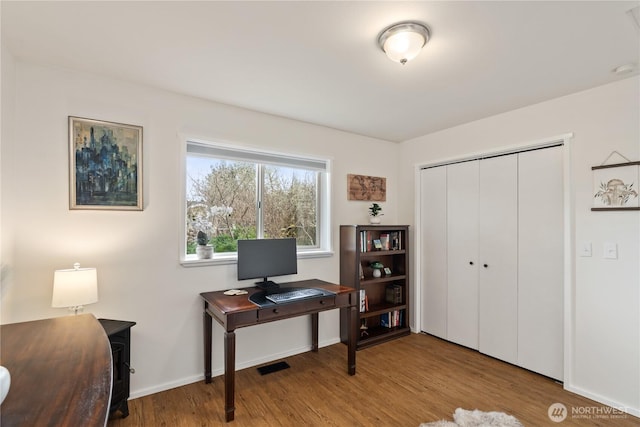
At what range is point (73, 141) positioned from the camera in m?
2.21

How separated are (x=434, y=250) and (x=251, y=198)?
224 cm

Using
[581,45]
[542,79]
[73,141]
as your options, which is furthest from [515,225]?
[73,141]

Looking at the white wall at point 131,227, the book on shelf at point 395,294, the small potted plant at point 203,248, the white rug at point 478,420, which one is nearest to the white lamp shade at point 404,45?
the white wall at point 131,227

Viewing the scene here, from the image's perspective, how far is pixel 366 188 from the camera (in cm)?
382

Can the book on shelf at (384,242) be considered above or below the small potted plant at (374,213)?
below

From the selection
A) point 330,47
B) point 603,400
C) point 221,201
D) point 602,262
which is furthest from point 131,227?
point 603,400

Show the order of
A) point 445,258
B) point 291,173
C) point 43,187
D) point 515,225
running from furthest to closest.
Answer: point 445,258
point 291,173
point 515,225
point 43,187

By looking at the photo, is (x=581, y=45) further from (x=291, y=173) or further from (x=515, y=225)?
(x=291, y=173)

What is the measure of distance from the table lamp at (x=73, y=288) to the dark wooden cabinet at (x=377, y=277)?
231 centimetres

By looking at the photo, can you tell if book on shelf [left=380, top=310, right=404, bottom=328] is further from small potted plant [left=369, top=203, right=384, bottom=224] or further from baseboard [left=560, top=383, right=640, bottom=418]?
baseboard [left=560, top=383, right=640, bottom=418]

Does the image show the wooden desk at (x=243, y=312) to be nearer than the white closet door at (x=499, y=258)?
Yes

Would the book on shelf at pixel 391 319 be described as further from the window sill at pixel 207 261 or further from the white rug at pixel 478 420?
the window sill at pixel 207 261

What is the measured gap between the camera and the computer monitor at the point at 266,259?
8.91ft

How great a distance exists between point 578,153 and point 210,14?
2884 mm
